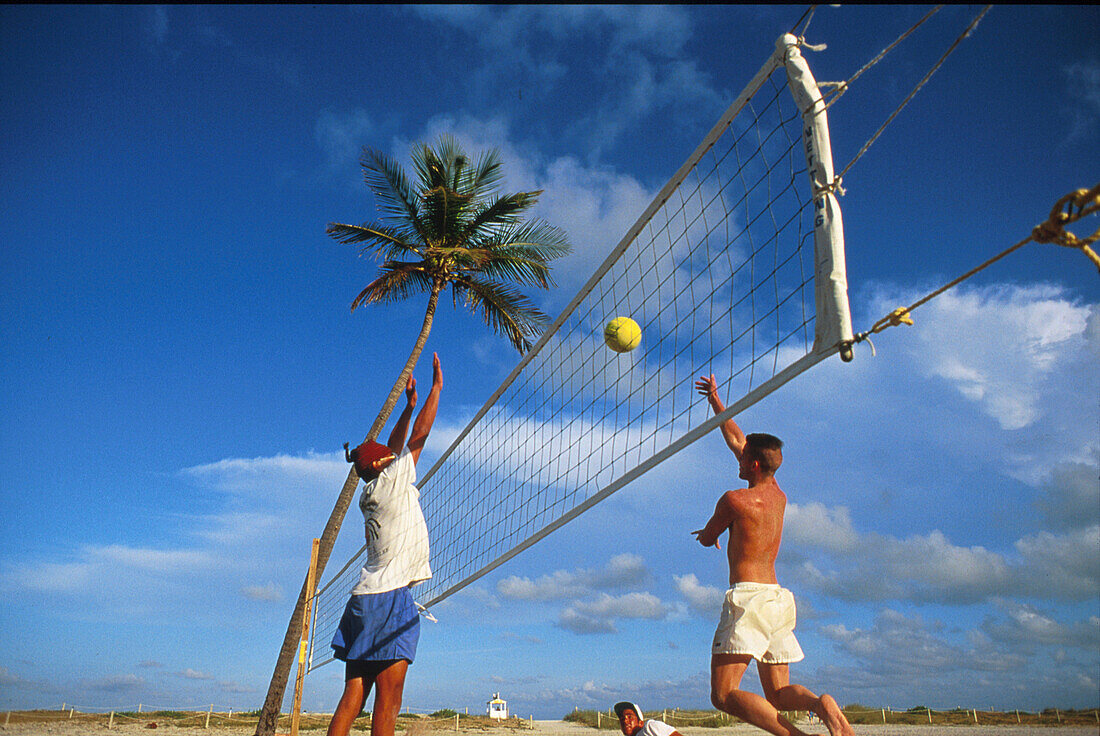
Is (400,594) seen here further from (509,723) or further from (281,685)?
(509,723)

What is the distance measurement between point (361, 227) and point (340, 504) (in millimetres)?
4097

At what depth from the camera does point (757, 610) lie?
347 cm

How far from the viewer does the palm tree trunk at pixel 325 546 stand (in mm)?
8836

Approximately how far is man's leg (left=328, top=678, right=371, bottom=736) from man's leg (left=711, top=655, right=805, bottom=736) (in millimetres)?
1661

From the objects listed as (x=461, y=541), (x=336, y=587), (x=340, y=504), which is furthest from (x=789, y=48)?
(x=340, y=504)

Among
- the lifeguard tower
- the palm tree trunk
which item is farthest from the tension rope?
the lifeguard tower

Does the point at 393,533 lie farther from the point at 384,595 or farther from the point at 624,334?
the point at 624,334

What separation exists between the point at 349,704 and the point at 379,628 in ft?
1.24

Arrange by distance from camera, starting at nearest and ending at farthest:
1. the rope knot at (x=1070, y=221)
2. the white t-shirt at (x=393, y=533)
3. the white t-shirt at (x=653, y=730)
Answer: the rope knot at (x=1070, y=221) → the white t-shirt at (x=393, y=533) → the white t-shirt at (x=653, y=730)

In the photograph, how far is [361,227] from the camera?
1077cm

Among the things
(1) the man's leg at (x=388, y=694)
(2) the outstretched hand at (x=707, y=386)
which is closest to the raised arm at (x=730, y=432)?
(2) the outstretched hand at (x=707, y=386)

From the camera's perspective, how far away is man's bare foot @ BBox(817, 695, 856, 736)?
9.47 feet

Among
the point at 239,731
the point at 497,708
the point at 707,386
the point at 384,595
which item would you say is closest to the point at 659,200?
the point at 707,386

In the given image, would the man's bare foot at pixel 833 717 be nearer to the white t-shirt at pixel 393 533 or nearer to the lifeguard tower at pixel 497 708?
the white t-shirt at pixel 393 533
